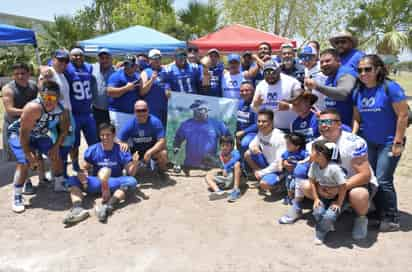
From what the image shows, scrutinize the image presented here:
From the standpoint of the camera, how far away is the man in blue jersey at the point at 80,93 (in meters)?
5.43

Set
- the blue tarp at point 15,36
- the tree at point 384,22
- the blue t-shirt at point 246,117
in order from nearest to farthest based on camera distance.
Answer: the blue t-shirt at point 246,117, the blue tarp at point 15,36, the tree at point 384,22

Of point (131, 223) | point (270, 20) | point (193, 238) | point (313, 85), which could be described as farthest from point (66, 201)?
point (270, 20)

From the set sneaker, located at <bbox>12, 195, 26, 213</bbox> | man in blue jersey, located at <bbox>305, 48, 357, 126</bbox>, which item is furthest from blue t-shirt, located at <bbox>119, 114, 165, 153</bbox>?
man in blue jersey, located at <bbox>305, 48, 357, 126</bbox>

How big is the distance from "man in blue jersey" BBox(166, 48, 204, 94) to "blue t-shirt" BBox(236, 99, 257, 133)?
952mm

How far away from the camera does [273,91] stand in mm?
5180

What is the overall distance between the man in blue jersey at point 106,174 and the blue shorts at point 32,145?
1.88 ft

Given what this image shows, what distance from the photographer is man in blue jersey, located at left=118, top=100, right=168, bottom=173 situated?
18.1 feet

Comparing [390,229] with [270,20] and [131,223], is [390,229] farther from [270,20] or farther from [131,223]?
[270,20]

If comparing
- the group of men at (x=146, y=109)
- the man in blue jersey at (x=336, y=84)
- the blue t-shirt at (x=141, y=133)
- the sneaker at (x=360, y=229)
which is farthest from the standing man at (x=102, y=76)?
the sneaker at (x=360, y=229)

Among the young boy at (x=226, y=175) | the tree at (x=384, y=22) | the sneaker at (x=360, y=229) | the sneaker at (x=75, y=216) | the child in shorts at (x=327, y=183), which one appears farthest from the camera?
the tree at (x=384, y=22)

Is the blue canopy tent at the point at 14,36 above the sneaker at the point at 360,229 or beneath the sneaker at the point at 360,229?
above

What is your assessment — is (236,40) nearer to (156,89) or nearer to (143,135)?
(156,89)

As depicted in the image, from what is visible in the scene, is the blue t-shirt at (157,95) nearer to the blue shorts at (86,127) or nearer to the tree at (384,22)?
the blue shorts at (86,127)

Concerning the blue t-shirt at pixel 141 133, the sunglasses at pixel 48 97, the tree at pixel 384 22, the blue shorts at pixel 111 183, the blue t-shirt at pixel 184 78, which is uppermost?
the tree at pixel 384 22
